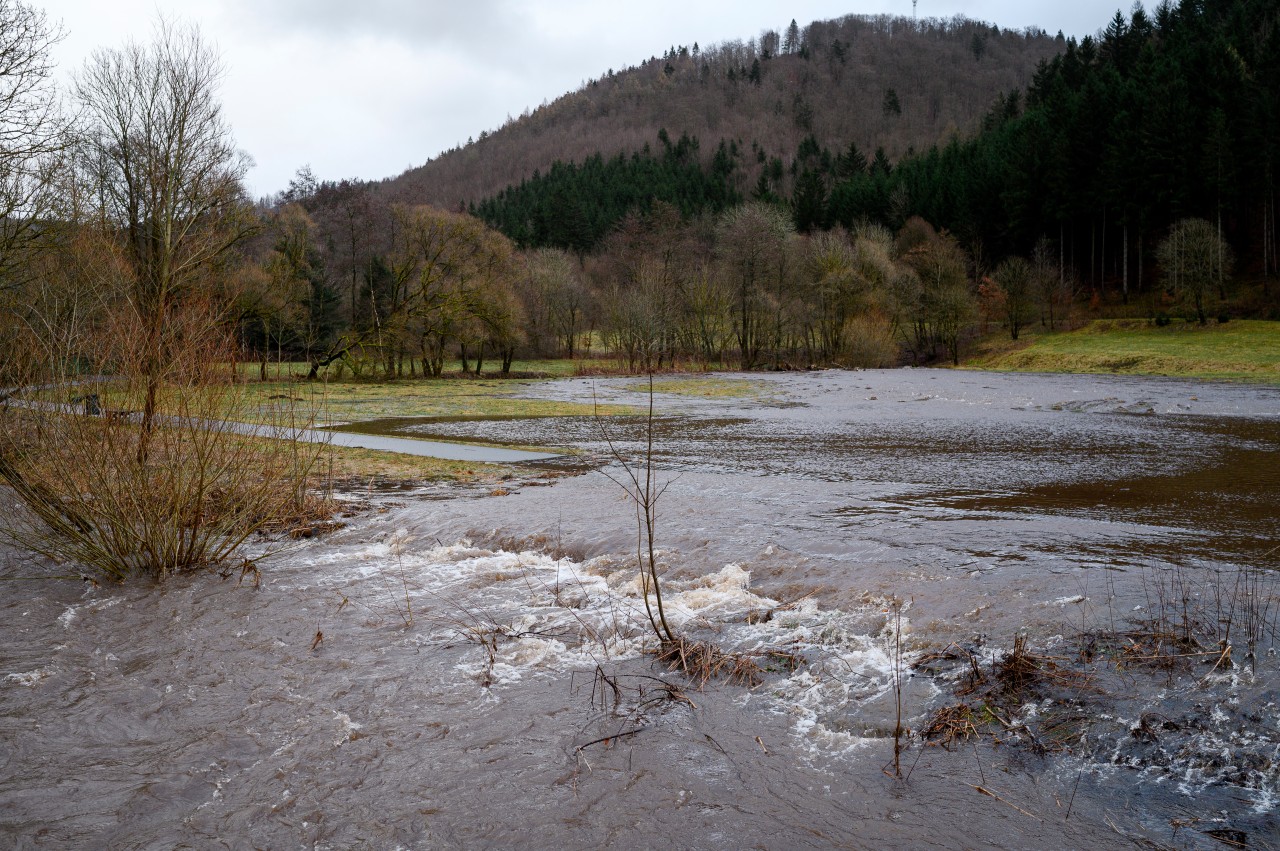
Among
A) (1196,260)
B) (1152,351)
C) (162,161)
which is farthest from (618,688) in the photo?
(1196,260)

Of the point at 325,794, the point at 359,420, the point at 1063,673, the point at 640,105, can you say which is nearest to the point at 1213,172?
the point at 359,420

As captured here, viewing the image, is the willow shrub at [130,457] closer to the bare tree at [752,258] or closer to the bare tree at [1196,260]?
the bare tree at [752,258]

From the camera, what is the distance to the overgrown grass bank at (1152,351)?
42.3 meters

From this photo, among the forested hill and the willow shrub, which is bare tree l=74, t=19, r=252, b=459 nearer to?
the willow shrub

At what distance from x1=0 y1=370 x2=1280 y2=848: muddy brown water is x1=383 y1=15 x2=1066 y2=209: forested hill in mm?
139717

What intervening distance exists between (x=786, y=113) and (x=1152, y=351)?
477ft

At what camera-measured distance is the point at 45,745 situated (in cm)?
597

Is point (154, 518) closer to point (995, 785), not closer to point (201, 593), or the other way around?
point (201, 593)

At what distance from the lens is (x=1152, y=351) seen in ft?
161

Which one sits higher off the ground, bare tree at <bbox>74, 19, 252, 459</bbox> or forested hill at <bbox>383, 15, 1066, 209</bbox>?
forested hill at <bbox>383, 15, 1066, 209</bbox>

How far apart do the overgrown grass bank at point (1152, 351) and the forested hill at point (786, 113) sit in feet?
302

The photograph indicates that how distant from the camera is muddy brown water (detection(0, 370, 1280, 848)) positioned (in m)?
4.98

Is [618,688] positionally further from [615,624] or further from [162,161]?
[162,161]

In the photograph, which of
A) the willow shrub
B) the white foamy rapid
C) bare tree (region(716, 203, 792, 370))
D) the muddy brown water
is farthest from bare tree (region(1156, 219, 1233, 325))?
the willow shrub
